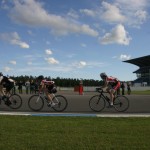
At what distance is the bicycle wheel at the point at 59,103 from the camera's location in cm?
1598

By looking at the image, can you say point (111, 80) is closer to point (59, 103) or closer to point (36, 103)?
point (59, 103)

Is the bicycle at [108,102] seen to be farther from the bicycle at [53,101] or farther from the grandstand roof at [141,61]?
the grandstand roof at [141,61]

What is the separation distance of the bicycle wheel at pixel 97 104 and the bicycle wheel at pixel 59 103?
1.10m

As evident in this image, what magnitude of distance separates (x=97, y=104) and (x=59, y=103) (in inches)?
63.1

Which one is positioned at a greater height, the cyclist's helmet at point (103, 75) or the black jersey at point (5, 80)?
the cyclist's helmet at point (103, 75)

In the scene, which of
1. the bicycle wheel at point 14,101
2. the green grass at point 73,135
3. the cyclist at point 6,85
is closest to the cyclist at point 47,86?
the cyclist at point 6,85

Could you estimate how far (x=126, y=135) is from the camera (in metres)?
8.71

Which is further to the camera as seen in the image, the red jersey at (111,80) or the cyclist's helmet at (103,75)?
the red jersey at (111,80)

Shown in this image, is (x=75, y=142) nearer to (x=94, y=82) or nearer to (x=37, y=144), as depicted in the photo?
(x=37, y=144)

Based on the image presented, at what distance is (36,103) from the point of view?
16.2 meters

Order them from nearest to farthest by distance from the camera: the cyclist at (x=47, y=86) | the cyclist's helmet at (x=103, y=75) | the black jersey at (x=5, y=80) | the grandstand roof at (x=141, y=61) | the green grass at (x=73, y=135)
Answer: the green grass at (x=73, y=135) < the cyclist's helmet at (x=103, y=75) < the cyclist at (x=47, y=86) < the black jersey at (x=5, y=80) < the grandstand roof at (x=141, y=61)

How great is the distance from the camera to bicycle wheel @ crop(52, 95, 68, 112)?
52.4ft

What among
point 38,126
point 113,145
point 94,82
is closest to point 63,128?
point 38,126

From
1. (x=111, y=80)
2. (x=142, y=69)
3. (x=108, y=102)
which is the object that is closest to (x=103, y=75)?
(x=111, y=80)
